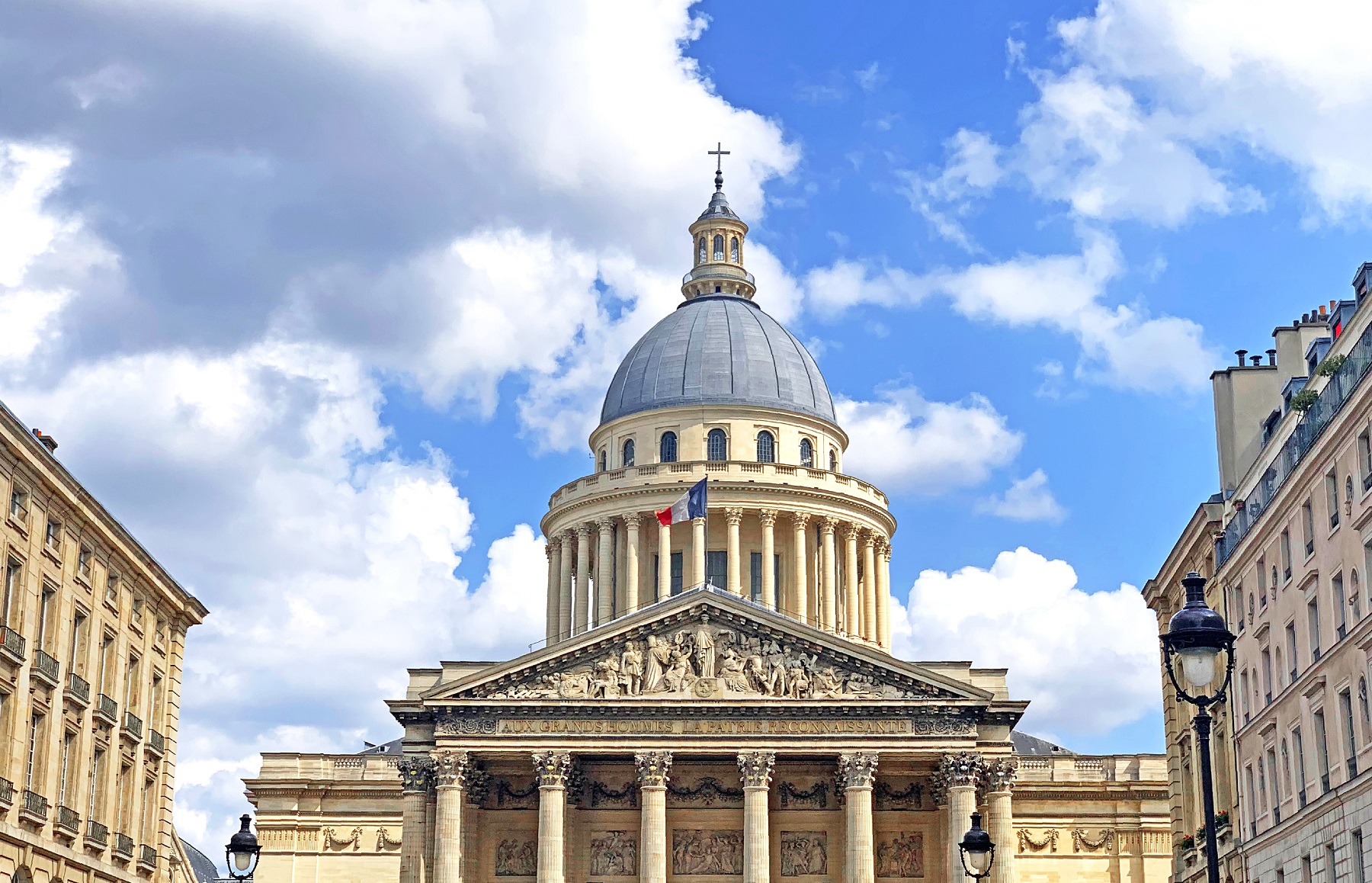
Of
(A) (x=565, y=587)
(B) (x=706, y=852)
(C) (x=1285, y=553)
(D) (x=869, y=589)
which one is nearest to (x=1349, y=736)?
(C) (x=1285, y=553)

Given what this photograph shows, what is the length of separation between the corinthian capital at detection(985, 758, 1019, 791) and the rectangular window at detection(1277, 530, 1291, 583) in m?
26.5

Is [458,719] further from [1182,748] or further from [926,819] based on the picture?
[1182,748]

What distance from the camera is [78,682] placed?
48.6 meters

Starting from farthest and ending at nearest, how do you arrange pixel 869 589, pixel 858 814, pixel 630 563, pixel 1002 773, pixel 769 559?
pixel 869 589 → pixel 630 563 → pixel 769 559 → pixel 1002 773 → pixel 858 814

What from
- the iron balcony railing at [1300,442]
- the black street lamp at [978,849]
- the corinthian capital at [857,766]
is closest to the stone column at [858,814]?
the corinthian capital at [857,766]

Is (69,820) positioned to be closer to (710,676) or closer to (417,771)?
(417,771)

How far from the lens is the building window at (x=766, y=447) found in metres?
100

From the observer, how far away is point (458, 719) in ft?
235

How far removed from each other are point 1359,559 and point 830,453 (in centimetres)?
6386

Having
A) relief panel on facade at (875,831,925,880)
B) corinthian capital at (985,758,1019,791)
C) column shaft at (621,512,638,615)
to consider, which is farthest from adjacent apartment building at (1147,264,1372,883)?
column shaft at (621,512,638,615)

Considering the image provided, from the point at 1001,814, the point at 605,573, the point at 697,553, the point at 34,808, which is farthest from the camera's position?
the point at 605,573

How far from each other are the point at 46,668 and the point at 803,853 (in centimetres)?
3646

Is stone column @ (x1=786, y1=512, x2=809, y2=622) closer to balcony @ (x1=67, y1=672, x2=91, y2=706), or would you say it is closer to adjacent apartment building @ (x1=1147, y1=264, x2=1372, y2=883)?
adjacent apartment building @ (x1=1147, y1=264, x2=1372, y2=883)

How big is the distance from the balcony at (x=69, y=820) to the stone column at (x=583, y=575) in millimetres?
50134
